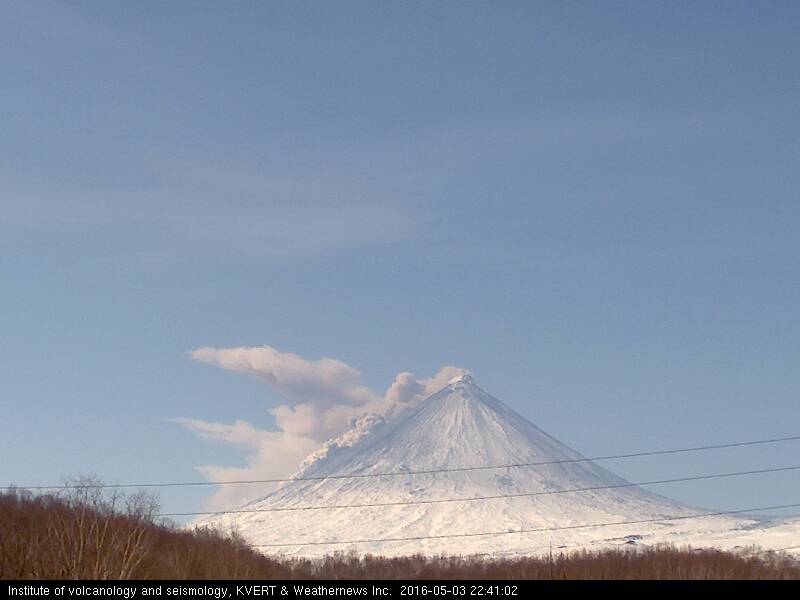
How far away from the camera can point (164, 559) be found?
6041cm

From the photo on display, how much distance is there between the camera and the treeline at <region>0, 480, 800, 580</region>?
120 ft

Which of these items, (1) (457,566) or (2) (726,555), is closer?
(1) (457,566)

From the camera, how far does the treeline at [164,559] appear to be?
120 feet

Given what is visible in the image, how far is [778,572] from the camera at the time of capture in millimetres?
95125
